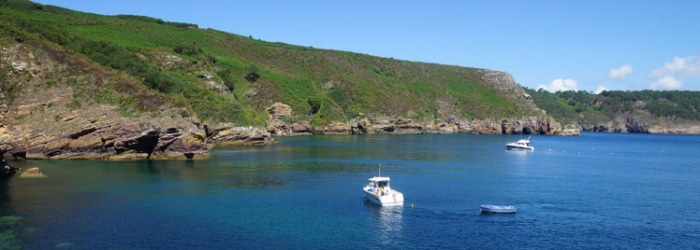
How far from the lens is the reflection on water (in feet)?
133

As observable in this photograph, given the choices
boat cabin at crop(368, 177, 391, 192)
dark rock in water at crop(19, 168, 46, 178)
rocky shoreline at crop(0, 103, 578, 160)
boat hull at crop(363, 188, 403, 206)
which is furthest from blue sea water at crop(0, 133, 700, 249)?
rocky shoreline at crop(0, 103, 578, 160)

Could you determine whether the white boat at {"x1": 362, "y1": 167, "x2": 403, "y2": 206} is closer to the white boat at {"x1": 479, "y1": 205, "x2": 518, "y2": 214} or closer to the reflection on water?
the reflection on water

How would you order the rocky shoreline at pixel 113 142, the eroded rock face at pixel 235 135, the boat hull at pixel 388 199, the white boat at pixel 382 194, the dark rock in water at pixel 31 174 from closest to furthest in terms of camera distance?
the boat hull at pixel 388 199 < the white boat at pixel 382 194 < the dark rock in water at pixel 31 174 < the rocky shoreline at pixel 113 142 < the eroded rock face at pixel 235 135

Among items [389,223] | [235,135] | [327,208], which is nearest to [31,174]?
[327,208]

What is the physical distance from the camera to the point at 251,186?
63.8 m

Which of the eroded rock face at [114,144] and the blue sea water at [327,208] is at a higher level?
the eroded rock face at [114,144]

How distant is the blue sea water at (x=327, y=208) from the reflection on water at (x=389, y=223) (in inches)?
3.7

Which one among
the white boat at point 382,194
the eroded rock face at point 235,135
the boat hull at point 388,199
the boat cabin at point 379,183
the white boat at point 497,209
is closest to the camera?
the white boat at point 497,209

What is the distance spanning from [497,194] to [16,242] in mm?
45561

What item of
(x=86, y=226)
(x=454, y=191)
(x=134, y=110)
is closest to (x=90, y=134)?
(x=134, y=110)

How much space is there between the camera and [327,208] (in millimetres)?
51562

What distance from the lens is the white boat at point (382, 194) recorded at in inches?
2093

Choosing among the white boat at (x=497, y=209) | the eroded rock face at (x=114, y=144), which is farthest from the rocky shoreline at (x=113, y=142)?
the white boat at (x=497, y=209)

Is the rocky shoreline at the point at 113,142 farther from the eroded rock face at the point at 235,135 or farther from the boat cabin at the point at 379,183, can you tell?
the boat cabin at the point at 379,183
